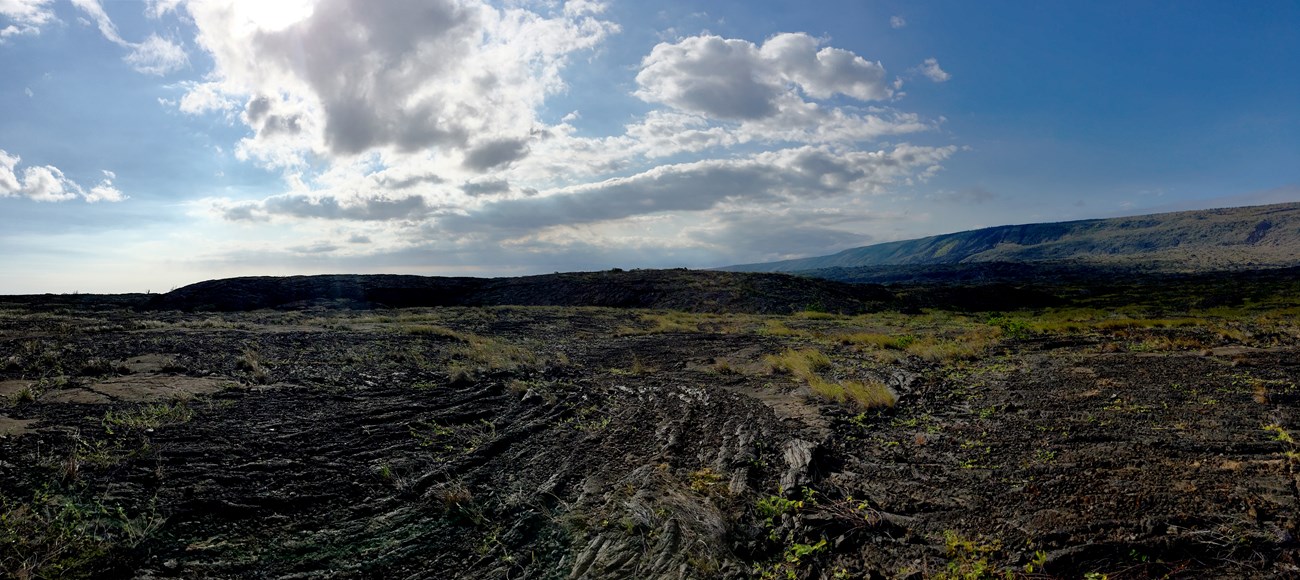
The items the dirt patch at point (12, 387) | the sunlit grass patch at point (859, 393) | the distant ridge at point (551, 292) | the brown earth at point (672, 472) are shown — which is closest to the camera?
the brown earth at point (672, 472)

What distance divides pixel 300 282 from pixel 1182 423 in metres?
68.0

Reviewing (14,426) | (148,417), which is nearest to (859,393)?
(148,417)

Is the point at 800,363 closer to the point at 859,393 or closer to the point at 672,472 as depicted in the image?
the point at 859,393

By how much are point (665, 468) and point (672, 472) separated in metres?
0.15

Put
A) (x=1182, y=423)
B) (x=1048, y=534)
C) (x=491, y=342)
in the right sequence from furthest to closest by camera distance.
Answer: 1. (x=491, y=342)
2. (x=1182, y=423)
3. (x=1048, y=534)

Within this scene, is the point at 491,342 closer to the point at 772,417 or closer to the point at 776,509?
the point at 772,417

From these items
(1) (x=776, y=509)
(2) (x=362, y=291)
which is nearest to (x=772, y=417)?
(1) (x=776, y=509)

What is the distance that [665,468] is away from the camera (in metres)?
7.82

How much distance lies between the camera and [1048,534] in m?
4.97

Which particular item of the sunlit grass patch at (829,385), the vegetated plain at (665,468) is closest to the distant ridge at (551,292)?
the sunlit grass patch at (829,385)

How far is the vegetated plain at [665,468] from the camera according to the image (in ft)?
16.9

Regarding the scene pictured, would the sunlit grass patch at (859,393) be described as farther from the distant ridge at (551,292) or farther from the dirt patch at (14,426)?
the distant ridge at (551,292)

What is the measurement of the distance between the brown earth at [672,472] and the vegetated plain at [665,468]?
38 mm

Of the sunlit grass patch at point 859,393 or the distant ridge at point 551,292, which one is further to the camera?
the distant ridge at point 551,292
